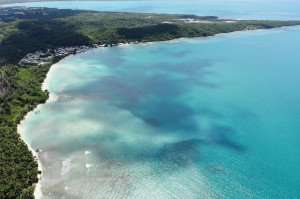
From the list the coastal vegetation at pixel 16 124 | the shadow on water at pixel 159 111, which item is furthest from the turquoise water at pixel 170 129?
the coastal vegetation at pixel 16 124

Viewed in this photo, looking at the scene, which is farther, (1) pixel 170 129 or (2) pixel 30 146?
(1) pixel 170 129

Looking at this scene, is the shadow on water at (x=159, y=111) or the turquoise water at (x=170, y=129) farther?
the shadow on water at (x=159, y=111)

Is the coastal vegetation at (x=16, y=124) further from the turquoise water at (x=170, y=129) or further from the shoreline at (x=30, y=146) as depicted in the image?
the turquoise water at (x=170, y=129)

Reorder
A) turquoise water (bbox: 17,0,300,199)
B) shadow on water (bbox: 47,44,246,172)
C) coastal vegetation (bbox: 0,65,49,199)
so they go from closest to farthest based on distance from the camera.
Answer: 1. coastal vegetation (bbox: 0,65,49,199)
2. turquoise water (bbox: 17,0,300,199)
3. shadow on water (bbox: 47,44,246,172)

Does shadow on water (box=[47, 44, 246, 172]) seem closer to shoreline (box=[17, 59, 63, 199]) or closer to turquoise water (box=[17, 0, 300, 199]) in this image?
turquoise water (box=[17, 0, 300, 199])

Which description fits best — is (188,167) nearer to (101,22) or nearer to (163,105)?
(163,105)

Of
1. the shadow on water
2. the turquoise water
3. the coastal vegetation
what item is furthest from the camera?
the shadow on water

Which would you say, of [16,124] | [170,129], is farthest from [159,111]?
[16,124]

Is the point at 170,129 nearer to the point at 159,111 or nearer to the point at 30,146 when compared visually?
the point at 159,111

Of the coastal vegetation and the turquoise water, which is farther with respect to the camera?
the turquoise water

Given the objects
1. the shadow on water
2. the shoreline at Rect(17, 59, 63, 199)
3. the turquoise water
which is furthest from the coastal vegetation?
the shadow on water
